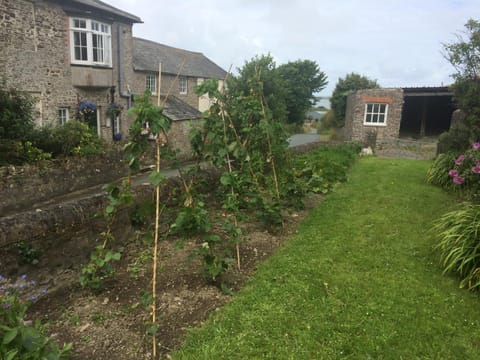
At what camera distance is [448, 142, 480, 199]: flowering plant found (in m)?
6.90

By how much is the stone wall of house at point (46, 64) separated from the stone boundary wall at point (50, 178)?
309 centimetres

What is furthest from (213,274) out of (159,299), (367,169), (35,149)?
(367,169)

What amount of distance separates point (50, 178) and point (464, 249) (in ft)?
32.5

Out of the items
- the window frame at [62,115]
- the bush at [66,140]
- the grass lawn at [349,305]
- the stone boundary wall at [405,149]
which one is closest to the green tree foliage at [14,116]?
the bush at [66,140]

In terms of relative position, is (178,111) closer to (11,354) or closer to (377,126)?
(377,126)

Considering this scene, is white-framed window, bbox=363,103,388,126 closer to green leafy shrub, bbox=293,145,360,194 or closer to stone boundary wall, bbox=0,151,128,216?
green leafy shrub, bbox=293,145,360,194

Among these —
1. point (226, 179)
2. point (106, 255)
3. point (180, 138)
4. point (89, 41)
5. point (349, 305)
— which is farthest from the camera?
point (180, 138)

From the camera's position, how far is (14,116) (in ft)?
32.0

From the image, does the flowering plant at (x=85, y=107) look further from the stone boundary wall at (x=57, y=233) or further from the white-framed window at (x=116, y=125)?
the stone boundary wall at (x=57, y=233)

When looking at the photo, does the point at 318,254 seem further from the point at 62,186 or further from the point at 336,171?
the point at 62,186

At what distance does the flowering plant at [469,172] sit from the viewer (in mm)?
6902

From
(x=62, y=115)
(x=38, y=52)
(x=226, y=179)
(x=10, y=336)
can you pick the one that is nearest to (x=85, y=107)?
(x=62, y=115)

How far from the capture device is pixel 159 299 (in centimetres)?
383

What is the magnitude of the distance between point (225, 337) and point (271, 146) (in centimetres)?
401
